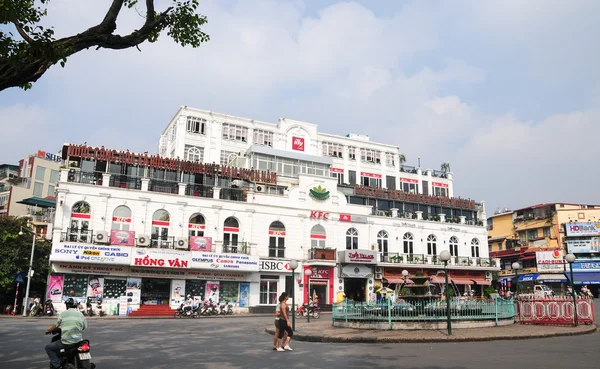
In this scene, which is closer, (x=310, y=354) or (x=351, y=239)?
(x=310, y=354)

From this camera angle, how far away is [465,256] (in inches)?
1873

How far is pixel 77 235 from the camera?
33281mm

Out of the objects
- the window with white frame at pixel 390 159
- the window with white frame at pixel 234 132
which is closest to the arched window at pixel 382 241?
the window with white frame at pixel 390 159

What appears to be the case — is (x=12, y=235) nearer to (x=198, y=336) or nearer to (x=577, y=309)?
(x=198, y=336)

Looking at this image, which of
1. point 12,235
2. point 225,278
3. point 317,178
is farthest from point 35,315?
point 317,178

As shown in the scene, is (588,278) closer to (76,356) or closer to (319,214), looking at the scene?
(319,214)

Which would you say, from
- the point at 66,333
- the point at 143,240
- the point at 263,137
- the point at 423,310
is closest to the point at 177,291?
the point at 143,240

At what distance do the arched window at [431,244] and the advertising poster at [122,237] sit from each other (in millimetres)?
26978

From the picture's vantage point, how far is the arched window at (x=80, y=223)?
33.3 m

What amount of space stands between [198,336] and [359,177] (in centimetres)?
3751

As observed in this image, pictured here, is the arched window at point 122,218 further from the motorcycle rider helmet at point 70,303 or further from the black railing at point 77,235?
the motorcycle rider helmet at point 70,303

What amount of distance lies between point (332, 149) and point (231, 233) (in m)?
19.0

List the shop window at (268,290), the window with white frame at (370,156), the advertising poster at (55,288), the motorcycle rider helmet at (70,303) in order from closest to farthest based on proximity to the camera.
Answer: the motorcycle rider helmet at (70,303) < the advertising poster at (55,288) < the shop window at (268,290) < the window with white frame at (370,156)

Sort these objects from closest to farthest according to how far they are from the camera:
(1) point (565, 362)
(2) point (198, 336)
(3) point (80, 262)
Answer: (1) point (565, 362)
(2) point (198, 336)
(3) point (80, 262)
